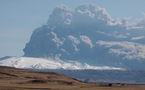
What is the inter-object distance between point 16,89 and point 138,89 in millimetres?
26635

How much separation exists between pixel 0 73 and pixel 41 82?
106 feet

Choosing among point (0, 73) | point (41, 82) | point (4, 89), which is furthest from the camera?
point (0, 73)

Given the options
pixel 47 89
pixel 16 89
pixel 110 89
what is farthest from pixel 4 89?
pixel 110 89

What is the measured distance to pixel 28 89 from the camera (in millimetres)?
87062

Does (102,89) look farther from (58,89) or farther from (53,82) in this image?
(53,82)

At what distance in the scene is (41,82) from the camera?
371 feet

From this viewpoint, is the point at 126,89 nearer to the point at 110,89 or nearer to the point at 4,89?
the point at 110,89

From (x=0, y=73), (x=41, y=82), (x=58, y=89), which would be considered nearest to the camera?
(x=58, y=89)

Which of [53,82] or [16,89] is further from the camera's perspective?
[53,82]

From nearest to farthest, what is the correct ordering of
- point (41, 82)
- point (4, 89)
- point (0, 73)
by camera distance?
1. point (4, 89)
2. point (41, 82)
3. point (0, 73)

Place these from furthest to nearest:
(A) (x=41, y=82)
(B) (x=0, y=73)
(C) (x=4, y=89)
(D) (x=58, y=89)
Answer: (B) (x=0, y=73) < (A) (x=41, y=82) < (D) (x=58, y=89) < (C) (x=4, y=89)

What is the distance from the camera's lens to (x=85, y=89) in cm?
8950

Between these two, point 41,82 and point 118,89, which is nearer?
point 118,89

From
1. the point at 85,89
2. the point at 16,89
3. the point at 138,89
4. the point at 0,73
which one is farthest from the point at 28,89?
the point at 0,73
